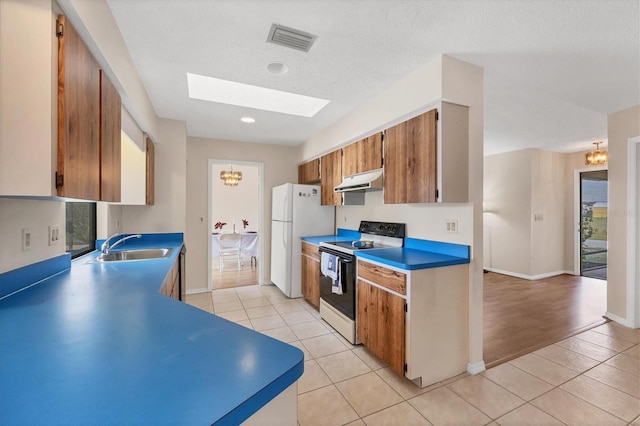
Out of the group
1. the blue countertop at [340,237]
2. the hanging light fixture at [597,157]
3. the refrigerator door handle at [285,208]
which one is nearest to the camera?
the blue countertop at [340,237]

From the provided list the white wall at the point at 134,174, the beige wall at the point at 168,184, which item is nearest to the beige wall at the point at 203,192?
the beige wall at the point at 168,184

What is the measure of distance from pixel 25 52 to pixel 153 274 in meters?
1.24

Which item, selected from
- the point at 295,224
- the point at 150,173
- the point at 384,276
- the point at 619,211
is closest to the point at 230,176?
the point at 295,224

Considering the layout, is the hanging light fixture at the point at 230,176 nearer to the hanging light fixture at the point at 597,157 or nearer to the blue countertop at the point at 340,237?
the blue countertop at the point at 340,237

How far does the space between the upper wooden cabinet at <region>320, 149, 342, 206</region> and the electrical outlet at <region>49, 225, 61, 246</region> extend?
2696mm

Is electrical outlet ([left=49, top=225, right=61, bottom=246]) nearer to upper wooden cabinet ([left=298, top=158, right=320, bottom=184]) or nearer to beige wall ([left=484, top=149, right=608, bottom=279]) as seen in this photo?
upper wooden cabinet ([left=298, top=158, right=320, bottom=184])

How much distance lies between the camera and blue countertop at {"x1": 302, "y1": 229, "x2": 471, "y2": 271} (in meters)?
2.11

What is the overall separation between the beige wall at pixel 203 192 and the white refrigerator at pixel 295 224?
1.69 ft

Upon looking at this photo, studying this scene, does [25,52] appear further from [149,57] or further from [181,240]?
[181,240]

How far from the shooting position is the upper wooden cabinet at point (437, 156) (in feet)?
7.04

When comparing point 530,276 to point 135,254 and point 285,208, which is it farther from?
point 135,254

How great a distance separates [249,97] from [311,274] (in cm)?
230

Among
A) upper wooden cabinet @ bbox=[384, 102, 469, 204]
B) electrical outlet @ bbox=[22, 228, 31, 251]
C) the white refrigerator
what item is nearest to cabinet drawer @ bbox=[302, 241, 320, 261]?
the white refrigerator

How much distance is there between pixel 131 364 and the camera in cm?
73
